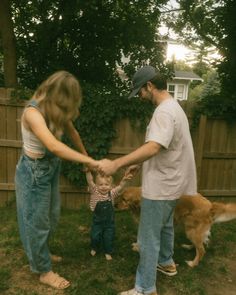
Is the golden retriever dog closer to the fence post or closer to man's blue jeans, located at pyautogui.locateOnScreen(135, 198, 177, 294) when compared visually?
man's blue jeans, located at pyautogui.locateOnScreen(135, 198, 177, 294)

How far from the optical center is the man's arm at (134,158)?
3.12 meters

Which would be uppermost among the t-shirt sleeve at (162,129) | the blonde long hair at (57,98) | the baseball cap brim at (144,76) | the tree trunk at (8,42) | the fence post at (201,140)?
the tree trunk at (8,42)

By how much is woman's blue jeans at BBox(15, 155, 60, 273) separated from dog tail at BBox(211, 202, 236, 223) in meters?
2.01

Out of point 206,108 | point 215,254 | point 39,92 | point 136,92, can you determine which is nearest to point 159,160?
point 136,92

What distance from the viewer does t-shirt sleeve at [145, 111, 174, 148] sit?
320 centimetres

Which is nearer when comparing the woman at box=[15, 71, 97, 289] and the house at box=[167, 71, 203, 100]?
the woman at box=[15, 71, 97, 289]

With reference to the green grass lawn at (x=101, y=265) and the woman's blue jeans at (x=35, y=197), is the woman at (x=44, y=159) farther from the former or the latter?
the green grass lawn at (x=101, y=265)

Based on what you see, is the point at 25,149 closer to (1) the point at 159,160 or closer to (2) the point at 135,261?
(1) the point at 159,160

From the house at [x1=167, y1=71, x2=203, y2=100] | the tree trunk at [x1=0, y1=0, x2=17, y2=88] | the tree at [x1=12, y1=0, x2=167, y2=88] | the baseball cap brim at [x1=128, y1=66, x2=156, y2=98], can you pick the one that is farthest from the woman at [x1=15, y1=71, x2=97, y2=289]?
the house at [x1=167, y1=71, x2=203, y2=100]

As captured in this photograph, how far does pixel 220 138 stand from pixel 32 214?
4179mm

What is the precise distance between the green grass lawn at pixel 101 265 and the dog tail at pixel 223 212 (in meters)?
0.70

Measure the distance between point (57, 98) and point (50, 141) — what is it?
438 millimetres

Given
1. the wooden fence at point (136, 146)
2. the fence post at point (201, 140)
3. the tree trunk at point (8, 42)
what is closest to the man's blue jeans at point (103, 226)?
the wooden fence at point (136, 146)

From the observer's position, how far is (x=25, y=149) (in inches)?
143
